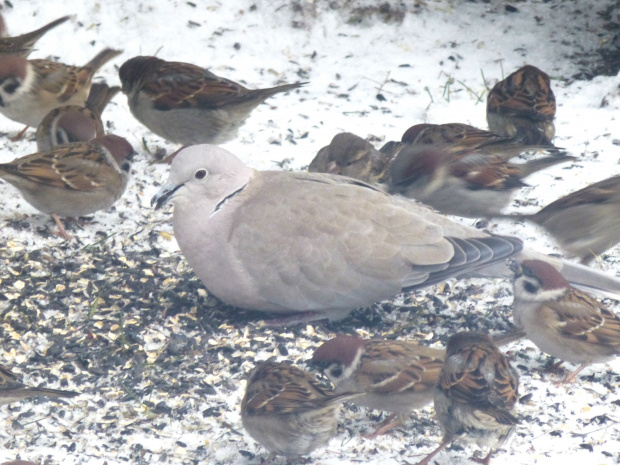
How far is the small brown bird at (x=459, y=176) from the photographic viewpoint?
5754mm

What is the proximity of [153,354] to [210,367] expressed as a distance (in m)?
0.30

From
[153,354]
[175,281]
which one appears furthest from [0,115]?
[153,354]

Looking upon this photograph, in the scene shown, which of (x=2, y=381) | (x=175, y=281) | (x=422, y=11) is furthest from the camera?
(x=422, y=11)

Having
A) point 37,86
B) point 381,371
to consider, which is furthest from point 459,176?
point 37,86

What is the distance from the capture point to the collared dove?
186 inches

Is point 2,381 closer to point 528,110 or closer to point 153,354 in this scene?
point 153,354

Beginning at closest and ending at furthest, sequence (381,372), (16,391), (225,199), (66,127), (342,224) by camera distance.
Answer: (16,391) < (381,372) < (342,224) < (225,199) < (66,127)

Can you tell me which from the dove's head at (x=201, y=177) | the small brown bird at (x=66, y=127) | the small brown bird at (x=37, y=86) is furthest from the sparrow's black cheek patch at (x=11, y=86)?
the dove's head at (x=201, y=177)

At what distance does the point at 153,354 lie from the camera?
4613 millimetres

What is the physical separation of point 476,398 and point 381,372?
436 mm

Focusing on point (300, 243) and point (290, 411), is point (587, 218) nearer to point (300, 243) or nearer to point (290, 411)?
point (300, 243)

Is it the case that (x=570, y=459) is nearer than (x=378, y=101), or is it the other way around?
(x=570, y=459)

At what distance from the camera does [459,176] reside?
5.79 m

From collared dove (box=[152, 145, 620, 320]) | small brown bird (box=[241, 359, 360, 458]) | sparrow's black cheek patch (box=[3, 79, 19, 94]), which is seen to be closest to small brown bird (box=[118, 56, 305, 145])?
sparrow's black cheek patch (box=[3, 79, 19, 94])
